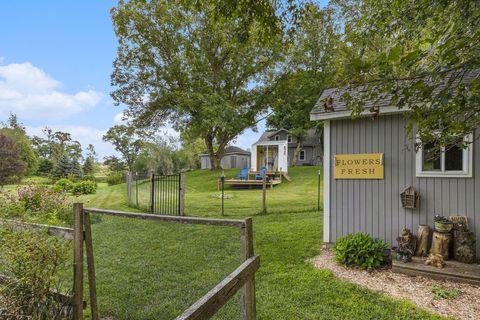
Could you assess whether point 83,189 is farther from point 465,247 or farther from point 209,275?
point 465,247

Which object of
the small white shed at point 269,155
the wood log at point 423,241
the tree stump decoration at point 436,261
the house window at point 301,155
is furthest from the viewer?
the house window at point 301,155

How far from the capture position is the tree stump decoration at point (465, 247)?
12.1ft

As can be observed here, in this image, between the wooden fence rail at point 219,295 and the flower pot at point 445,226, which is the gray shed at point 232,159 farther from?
the wooden fence rail at point 219,295

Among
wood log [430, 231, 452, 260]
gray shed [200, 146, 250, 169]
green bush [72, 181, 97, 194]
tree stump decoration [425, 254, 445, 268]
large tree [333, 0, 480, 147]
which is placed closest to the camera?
large tree [333, 0, 480, 147]

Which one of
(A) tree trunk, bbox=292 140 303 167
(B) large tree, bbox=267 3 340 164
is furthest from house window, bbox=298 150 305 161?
(B) large tree, bbox=267 3 340 164

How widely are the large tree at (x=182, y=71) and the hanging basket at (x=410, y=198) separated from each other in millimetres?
12605

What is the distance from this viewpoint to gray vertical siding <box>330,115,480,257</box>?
4000 mm

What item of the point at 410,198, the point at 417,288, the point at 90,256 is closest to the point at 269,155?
the point at 410,198

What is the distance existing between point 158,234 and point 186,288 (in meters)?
2.05

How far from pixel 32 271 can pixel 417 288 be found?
4127 millimetres

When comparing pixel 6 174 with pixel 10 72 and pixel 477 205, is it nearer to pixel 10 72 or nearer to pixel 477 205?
pixel 10 72

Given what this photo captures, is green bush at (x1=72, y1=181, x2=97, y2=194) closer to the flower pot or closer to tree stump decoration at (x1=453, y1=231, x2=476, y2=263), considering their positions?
the flower pot

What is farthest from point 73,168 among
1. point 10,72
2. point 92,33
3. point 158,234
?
point 158,234

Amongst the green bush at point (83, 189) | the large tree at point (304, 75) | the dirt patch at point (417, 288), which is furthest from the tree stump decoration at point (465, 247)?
the green bush at point (83, 189)
